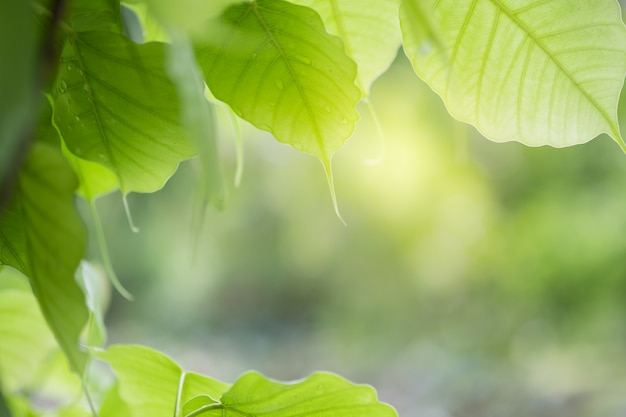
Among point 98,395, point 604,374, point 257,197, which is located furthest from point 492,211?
point 98,395

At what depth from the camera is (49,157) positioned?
0.16 meters

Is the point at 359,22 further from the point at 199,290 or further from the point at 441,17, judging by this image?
the point at 199,290

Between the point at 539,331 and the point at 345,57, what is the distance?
3796 millimetres

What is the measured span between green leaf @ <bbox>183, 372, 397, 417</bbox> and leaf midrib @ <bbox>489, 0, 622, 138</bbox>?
0.13 metres

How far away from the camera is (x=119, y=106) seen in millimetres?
231

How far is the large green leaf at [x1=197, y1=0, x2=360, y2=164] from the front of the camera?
231mm

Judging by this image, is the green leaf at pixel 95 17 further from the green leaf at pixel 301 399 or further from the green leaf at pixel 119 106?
the green leaf at pixel 301 399

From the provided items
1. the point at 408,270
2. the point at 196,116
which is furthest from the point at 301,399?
the point at 408,270

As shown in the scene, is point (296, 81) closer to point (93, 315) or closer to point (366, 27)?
point (366, 27)

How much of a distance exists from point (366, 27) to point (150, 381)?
18 cm

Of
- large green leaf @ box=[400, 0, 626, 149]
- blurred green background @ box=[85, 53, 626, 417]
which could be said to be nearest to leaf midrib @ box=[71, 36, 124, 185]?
large green leaf @ box=[400, 0, 626, 149]

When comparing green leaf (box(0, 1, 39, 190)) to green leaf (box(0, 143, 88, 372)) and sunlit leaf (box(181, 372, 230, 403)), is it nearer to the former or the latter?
green leaf (box(0, 143, 88, 372))

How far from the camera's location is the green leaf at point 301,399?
0.25 meters

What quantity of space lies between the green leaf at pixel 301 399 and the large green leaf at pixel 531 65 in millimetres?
112
